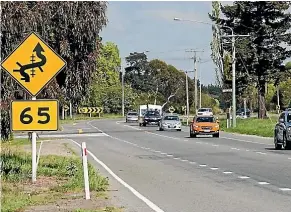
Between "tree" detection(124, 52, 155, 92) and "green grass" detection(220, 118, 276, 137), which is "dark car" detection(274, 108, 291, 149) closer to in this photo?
"green grass" detection(220, 118, 276, 137)

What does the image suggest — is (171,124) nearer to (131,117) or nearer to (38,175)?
(131,117)

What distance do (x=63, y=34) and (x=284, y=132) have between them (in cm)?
1310

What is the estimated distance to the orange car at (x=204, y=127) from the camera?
48.1m

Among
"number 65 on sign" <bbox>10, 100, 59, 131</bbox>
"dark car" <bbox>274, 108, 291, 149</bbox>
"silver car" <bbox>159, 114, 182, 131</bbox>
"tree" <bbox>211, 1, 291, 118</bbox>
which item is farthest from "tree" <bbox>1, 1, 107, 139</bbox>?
"tree" <bbox>211, 1, 291, 118</bbox>

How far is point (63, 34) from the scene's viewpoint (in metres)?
21.7

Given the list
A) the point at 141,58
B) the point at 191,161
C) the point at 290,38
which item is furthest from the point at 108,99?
the point at 191,161

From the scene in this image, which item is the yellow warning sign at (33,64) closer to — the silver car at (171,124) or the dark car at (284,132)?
the dark car at (284,132)

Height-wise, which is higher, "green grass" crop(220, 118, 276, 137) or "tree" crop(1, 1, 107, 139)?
"tree" crop(1, 1, 107, 139)

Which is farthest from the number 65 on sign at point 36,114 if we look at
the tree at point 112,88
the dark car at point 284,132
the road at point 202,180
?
the tree at point 112,88

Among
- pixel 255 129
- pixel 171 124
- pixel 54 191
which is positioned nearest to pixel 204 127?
pixel 255 129

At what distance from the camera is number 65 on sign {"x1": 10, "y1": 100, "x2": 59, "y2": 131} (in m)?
16.1

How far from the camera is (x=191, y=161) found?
25234 mm

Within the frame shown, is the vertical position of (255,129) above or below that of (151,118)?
below

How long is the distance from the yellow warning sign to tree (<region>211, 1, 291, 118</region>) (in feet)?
177
